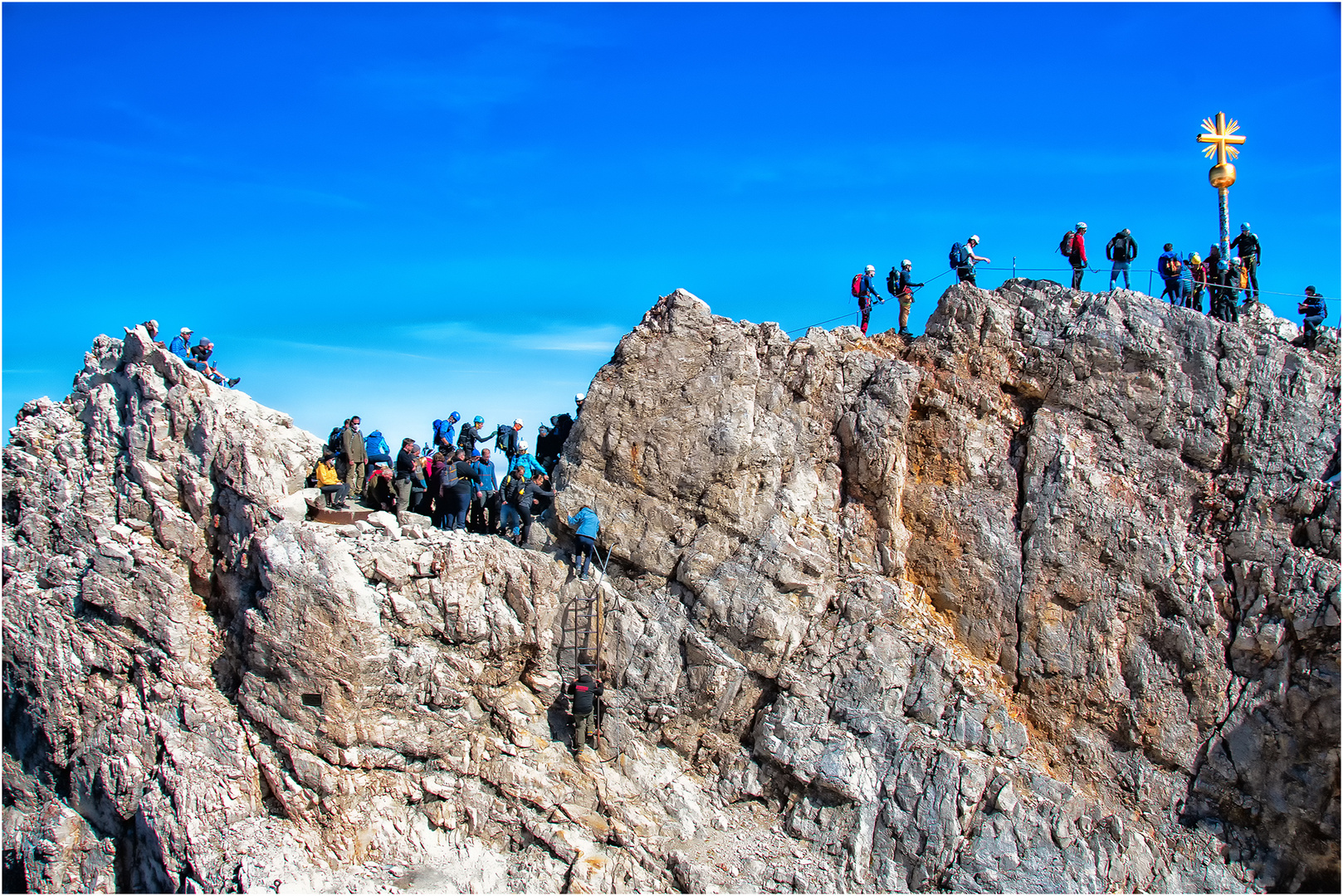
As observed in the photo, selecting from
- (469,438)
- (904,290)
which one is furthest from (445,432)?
(904,290)

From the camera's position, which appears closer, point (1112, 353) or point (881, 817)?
point (881, 817)

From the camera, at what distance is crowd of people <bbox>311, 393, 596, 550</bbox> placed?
81.1ft

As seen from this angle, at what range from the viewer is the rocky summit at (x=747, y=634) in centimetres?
2123

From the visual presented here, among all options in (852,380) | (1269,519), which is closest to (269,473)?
(852,380)

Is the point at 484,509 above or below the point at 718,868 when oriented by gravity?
above

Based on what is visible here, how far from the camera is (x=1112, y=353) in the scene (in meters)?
24.2

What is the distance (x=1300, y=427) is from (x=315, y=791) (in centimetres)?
2438

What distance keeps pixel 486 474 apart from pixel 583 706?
690cm

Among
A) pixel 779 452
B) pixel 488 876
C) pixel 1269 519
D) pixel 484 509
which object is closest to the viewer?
pixel 488 876

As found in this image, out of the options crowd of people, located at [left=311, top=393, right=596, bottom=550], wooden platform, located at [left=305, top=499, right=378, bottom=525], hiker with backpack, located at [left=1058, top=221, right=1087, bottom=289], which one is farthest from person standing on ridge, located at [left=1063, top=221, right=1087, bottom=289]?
wooden platform, located at [left=305, top=499, right=378, bottom=525]

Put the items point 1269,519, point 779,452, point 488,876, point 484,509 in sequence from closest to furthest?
point 488,876, point 1269,519, point 779,452, point 484,509

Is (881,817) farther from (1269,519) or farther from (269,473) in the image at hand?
(269,473)

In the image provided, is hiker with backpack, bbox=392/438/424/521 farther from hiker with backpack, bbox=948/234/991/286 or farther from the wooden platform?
hiker with backpack, bbox=948/234/991/286

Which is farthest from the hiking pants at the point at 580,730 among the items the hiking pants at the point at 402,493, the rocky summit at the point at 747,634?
the hiking pants at the point at 402,493
